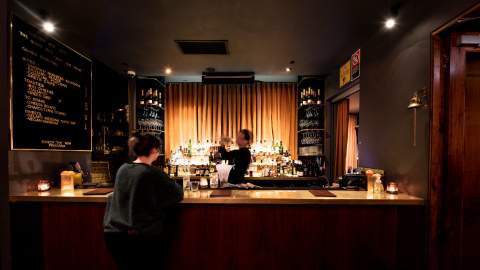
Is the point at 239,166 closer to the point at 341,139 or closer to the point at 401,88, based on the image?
the point at 401,88

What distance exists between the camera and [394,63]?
2.64 metres

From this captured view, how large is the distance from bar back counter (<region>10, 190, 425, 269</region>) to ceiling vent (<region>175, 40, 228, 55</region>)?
82.1 inches

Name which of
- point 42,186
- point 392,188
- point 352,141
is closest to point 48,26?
point 42,186

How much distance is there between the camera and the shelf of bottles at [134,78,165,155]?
17.1 ft

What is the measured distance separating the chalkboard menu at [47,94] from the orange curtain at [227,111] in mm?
2536

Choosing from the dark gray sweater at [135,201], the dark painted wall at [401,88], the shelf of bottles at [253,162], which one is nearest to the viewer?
the dark gray sweater at [135,201]

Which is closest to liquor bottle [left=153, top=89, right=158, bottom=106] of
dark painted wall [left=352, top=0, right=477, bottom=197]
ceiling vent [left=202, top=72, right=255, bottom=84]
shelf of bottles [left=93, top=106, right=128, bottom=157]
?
shelf of bottles [left=93, top=106, right=128, bottom=157]

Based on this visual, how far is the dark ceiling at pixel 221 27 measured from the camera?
2504 mm

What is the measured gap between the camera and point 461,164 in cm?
207

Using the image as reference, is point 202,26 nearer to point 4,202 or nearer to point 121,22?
point 121,22

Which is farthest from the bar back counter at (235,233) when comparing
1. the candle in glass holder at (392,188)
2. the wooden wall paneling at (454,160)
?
the wooden wall paneling at (454,160)

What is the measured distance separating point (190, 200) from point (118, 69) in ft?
11.3

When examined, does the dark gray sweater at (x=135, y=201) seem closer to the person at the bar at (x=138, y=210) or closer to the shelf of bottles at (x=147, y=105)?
the person at the bar at (x=138, y=210)

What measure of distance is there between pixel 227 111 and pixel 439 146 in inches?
166
